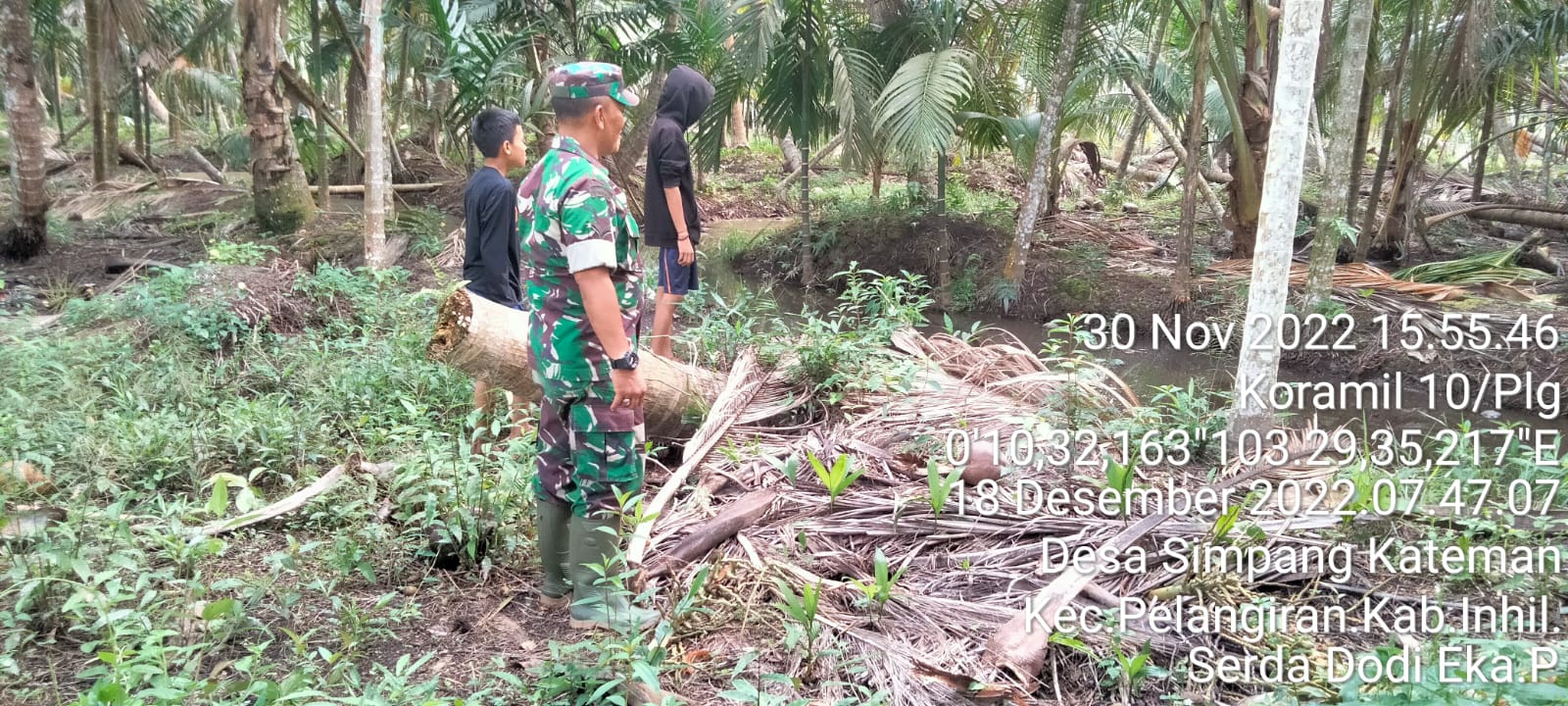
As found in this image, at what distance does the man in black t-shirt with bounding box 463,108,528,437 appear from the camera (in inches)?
171

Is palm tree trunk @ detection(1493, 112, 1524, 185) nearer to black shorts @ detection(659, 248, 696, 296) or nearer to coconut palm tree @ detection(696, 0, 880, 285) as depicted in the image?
coconut palm tree @ detection(696, 0, 880, 285)

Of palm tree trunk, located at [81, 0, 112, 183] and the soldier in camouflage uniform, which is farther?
palm tree trunk, located at [81, 0, 112, 183]

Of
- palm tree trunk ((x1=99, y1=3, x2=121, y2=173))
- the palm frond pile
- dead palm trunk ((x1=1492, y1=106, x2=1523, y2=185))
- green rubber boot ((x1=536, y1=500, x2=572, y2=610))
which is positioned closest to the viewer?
the palm frond pile

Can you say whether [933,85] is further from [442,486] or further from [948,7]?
[442,486]

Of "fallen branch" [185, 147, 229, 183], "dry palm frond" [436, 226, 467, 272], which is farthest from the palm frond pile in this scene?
"fallen branch" [185, 147, 229, 183]

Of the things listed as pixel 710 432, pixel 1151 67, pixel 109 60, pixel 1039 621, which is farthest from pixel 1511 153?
pixel 109 60

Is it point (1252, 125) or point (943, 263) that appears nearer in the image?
point (1252, 125)

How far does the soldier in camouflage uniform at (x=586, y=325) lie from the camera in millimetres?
2707

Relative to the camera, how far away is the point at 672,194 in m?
5.09

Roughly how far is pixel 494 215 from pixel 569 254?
182cm

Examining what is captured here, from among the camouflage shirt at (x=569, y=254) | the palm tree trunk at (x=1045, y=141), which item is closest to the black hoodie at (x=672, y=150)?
the camouflage shirt at (x=569, y=254)

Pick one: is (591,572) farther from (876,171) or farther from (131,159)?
(131,159)

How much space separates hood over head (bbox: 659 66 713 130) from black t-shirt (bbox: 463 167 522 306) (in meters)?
1.04

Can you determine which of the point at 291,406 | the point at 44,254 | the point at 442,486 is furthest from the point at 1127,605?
the point at 44,254
